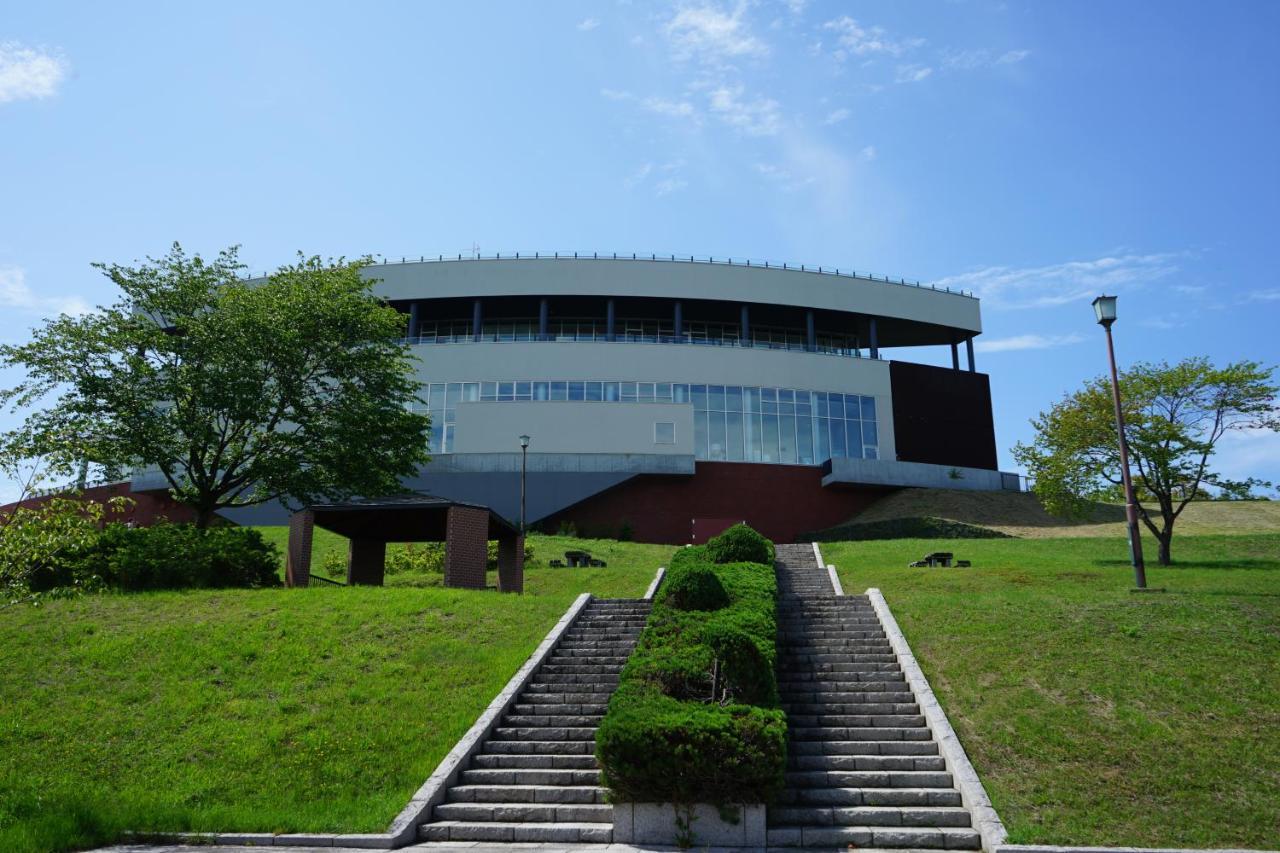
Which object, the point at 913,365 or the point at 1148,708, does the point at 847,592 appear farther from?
the point at 913,365

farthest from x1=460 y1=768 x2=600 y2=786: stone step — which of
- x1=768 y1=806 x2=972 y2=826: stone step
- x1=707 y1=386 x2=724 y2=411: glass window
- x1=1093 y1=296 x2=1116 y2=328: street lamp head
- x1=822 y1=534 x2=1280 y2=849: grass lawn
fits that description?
x1=707 y1=386 x2=724 y2=411: glass window

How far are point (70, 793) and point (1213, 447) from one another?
2934cm

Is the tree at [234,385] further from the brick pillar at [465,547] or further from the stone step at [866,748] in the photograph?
the stone step at [866,748]

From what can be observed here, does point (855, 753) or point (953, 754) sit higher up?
point (953, 754)

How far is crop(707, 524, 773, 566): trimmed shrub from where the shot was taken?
23.2 meters

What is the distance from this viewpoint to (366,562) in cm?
2727

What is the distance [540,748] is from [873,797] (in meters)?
4.77

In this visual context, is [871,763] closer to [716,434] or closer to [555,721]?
[555,721]

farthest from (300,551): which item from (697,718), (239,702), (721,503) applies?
(721,503)

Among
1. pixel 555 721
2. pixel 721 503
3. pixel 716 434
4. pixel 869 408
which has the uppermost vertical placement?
pixel 869 408

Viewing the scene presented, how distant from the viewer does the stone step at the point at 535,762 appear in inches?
516

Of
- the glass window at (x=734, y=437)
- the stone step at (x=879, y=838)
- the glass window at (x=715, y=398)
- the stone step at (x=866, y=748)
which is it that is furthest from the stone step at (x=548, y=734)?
the glass window at (x=715, y=398)

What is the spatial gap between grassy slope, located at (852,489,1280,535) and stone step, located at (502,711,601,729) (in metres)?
32.1

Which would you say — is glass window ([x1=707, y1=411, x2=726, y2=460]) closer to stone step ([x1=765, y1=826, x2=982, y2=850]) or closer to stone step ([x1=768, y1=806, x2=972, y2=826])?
stone step ([x1=768, y1=806, x2=972, y2=826])
